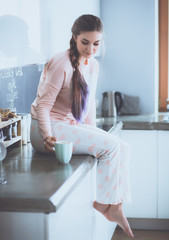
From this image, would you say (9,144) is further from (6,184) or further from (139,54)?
(139,54)

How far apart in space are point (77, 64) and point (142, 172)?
1298 millimetres

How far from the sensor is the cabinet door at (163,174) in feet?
9.74

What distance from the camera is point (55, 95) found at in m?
1.93

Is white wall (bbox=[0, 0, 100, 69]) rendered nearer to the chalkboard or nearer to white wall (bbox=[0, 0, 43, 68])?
white wall (bbox=[0, 0, 43, 68])

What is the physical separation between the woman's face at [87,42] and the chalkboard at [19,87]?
0.41 m

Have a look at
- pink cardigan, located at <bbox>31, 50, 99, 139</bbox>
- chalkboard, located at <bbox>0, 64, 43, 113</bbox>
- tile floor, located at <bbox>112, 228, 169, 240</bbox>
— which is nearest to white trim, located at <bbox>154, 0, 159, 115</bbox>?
tile floor, located at <bbox>112, 228, 169, 240</bbox>

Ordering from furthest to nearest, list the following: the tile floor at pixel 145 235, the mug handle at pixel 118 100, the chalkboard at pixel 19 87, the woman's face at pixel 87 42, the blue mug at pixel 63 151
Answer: the mug handle at pixel 118 100, the tile floor at pixel 145 235, the chalkboard at pixel 19 87, the woman's face at pixel 87 42, the blue mug at pixel 63 151

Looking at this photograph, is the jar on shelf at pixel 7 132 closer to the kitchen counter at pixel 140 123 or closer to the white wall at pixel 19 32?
the white wall at pixel 19 32

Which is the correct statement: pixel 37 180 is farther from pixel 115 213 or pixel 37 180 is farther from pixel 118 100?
pixel 118 100

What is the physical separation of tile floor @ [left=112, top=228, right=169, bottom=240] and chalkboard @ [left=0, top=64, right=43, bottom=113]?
46.5 inches

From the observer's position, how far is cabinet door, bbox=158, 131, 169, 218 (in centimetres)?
297

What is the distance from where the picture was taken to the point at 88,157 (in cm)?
190

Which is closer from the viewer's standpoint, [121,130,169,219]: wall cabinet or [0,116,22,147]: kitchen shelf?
[0,116,22,147]: kitchen shelf

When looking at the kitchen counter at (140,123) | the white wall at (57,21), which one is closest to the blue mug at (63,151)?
the white wall at (57,21)
